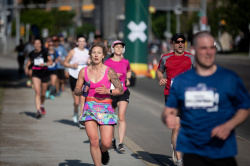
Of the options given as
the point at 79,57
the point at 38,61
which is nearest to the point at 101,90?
the point at 79,57

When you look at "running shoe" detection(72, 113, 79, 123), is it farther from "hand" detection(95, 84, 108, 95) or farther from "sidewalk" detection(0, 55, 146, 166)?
"hand" detection(95, 84, 108, 95)

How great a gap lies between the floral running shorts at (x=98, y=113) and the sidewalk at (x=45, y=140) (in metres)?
1.33

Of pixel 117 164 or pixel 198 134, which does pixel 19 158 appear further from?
pixel 198 134

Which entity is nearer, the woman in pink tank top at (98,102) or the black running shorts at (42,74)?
the woman in pink tank top at (98,102)

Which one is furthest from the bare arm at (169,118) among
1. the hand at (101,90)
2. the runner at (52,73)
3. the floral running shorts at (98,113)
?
the runner at (52,73)

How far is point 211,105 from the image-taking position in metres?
4.64

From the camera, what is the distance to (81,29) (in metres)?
178

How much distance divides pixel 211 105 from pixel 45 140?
574 centimetres

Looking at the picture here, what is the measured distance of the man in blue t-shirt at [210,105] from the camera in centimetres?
462

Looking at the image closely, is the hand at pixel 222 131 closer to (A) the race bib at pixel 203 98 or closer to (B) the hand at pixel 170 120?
(A) the race bib at pixel 203 98

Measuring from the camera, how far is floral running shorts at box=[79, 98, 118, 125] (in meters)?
6.77

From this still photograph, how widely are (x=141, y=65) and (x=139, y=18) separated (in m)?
2.05

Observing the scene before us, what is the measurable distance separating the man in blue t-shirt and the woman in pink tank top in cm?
213

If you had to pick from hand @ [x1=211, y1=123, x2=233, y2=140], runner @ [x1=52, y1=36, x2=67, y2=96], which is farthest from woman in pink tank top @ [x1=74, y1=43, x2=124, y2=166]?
runner @ [x1=52, y1=36, x2=67, y2=96]
